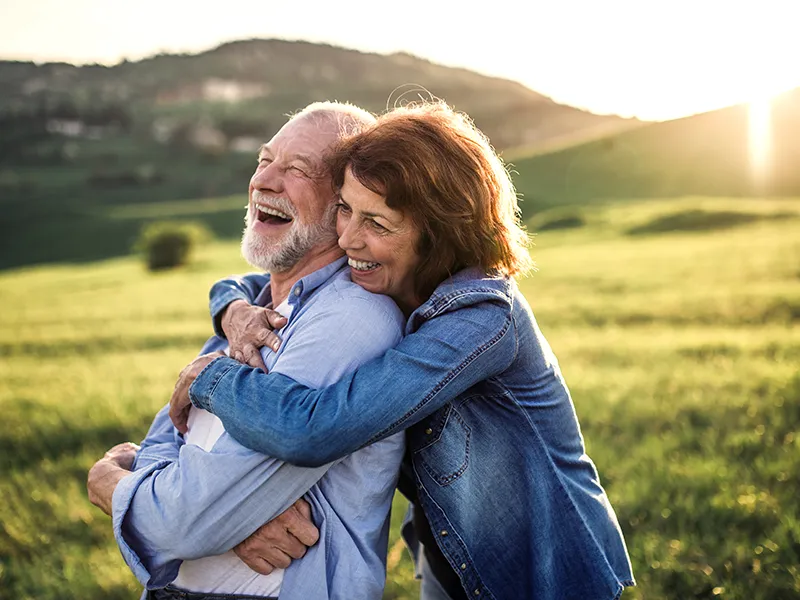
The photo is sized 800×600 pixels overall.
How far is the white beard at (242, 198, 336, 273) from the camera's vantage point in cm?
318

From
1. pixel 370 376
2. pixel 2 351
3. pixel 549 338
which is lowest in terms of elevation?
pixel 2 351

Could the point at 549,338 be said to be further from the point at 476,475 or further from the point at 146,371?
the point at 476,475

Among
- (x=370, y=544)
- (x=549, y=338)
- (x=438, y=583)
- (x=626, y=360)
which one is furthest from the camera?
(x=549, y=338)

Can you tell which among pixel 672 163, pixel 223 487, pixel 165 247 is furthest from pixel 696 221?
pixel 223 487

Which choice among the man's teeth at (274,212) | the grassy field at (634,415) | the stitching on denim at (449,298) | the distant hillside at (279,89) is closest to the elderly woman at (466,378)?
the stitching on denim at (449,298)

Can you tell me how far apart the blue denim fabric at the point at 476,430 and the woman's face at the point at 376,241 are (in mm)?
255

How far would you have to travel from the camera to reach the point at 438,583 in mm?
3283

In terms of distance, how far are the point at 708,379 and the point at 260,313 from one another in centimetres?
624

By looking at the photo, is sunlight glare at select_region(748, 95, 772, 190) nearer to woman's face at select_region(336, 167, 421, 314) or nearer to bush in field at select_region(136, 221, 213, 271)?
bush in field at select_region(136, 221, 213, 271)

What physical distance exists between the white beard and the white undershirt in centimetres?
76

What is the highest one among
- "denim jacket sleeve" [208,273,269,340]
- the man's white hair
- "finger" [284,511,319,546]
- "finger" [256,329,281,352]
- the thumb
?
the man's white hair

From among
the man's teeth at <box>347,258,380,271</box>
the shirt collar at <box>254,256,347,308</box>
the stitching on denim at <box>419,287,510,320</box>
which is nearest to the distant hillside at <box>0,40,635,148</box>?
the shirt collar at <box>254,256,347,308</box>

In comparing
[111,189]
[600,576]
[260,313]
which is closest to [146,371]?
[260,313]

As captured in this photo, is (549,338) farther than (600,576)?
Yes
